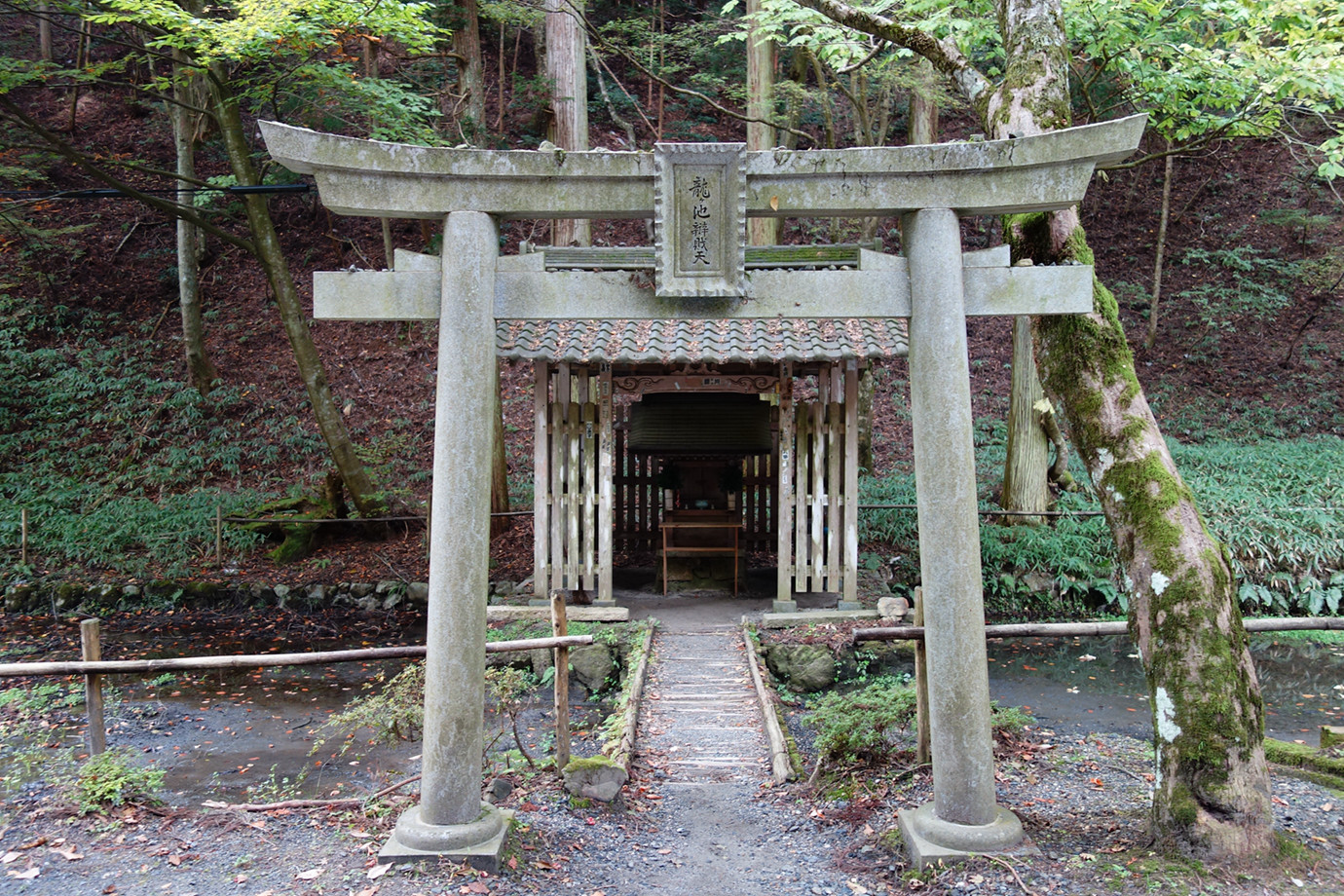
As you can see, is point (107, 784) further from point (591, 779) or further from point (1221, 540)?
point (1221, 540)

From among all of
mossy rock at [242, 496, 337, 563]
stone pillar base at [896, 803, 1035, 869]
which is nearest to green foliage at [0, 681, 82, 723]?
mossy rock at [242, 496, 337, 563]

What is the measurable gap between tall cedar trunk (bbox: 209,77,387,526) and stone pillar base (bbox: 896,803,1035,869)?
11.1 meters

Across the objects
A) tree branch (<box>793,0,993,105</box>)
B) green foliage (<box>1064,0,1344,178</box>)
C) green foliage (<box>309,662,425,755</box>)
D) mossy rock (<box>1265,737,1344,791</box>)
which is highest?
green foliage (<box>1064,0,1344,178</box>)

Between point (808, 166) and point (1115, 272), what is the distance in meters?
19.9

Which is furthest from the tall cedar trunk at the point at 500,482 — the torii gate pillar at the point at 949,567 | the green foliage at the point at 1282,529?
the green foliage at the point at 1282,529

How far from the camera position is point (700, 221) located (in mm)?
4734

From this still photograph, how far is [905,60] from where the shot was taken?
A: 14836 mm

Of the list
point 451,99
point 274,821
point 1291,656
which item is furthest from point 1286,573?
point 451,99

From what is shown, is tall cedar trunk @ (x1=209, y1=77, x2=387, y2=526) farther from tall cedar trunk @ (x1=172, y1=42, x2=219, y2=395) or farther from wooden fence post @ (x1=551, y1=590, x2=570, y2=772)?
wooden fence post @ (x1=551, y1=590, x2=570, y2=772)

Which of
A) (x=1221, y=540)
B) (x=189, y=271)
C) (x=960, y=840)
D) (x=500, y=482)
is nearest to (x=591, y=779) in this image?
(x=960, y=840)

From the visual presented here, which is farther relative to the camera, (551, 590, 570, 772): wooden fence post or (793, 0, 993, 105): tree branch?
(793, 0, 993, 105): tree branch

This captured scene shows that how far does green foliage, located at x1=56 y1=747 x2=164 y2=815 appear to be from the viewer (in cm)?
528

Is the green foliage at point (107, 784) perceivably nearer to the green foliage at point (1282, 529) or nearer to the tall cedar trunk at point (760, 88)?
the tall cedar trunk at point (760, 88)

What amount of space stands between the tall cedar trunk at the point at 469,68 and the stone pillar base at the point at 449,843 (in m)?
14.0
